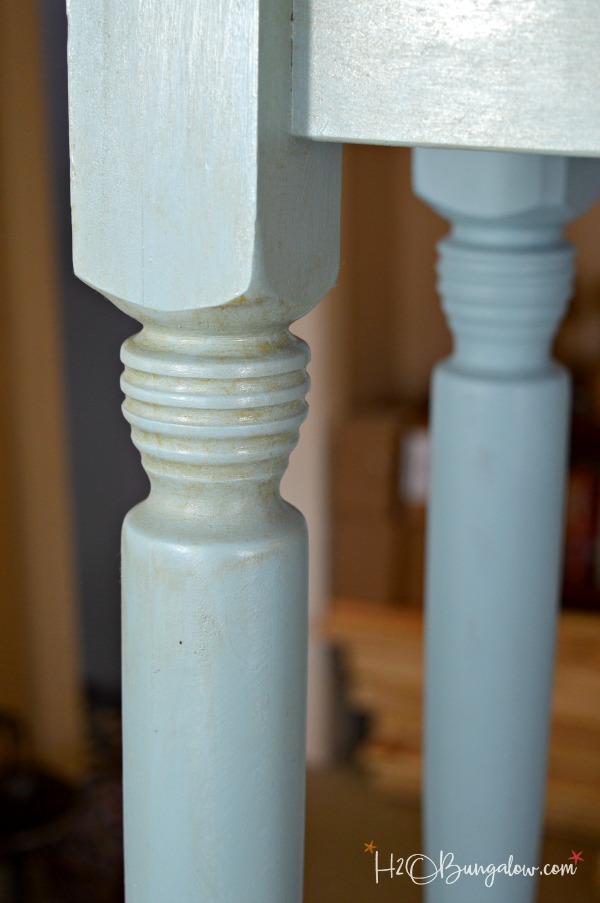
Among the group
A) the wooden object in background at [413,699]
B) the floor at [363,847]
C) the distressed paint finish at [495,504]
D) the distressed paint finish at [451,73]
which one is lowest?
the wooden object in background at [413,699]

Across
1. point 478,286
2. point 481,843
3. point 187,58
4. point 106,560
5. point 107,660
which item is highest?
point 187,58

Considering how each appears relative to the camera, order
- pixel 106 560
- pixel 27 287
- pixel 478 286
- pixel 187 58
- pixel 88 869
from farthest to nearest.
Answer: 1. pixel 106 560
2. pixel 27 287
3. pixel 88 869
4. pixel 478 286
5. pixel 187 58

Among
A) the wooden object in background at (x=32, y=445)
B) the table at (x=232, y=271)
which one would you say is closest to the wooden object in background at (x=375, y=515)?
the wooden object in background at (x=32, y=445)

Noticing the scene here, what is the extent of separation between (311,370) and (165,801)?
1.52 m

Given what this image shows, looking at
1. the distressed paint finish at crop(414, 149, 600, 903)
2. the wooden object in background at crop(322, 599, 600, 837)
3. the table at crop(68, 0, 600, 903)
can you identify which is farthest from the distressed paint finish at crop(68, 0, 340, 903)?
the wooden object in background at crop(322, 599, 600, 837)

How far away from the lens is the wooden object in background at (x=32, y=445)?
1.85 metres

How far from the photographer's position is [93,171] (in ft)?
1.37

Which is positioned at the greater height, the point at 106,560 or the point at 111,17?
the point at 111,17

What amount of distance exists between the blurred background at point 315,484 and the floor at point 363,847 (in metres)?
0.60

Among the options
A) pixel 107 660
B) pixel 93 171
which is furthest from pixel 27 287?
pixel 93 171

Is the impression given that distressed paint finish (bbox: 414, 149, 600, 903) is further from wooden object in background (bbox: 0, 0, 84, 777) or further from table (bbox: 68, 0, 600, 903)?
wooden object in background (bbox: 0, 0, 84, 777)

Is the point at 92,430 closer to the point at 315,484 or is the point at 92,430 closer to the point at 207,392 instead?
the point at 315,484

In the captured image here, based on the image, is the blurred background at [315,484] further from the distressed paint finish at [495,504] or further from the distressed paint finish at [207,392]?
the distressed paint finish at [207,392]

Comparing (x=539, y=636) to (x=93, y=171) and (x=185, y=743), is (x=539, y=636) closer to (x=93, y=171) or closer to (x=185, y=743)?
(x=185, y=743)
